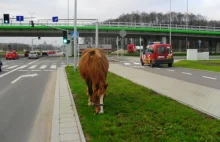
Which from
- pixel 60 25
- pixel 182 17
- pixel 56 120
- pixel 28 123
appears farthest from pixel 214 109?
pixel 182 17

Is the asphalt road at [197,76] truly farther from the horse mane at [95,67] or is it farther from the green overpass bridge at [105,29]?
the green overpass bridge at [105,29]

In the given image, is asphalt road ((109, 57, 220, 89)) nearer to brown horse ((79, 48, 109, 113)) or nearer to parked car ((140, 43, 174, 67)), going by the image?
parked car ((140, 43, 174, 67))

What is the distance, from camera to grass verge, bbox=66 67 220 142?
17.4 feet

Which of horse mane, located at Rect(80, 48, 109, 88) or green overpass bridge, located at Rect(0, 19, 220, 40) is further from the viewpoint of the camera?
green overpass bridge, located at Rect(0, 19, 220, 40)

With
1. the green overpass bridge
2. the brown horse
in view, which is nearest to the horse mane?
the brown horse

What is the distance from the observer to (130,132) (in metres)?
5.59

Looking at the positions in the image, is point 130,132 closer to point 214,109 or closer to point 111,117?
point 111,117

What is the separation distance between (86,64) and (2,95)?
5417mm

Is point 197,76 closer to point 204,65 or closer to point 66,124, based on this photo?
point 204,65

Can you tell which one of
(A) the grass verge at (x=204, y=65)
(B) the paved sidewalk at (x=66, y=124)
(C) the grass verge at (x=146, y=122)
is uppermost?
(A) the grass verge at (x=204, y=65)

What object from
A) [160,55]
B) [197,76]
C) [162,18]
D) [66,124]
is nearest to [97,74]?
[66,124]

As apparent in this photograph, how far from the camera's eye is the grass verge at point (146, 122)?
17.4 ft

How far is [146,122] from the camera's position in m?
6.34

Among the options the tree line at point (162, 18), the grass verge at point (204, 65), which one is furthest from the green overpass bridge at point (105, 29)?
the tree line at point (162, 18)
